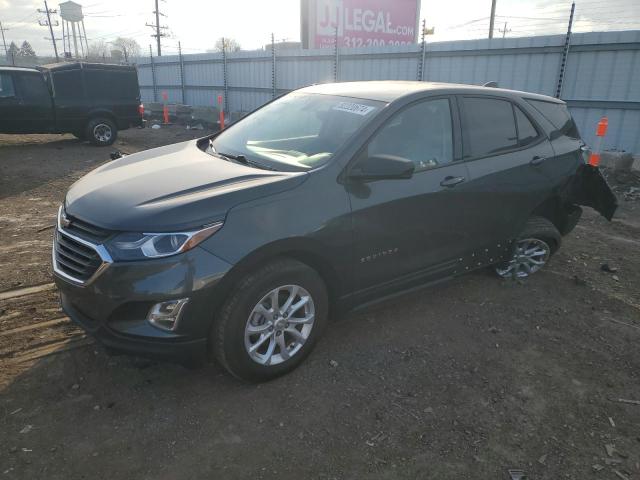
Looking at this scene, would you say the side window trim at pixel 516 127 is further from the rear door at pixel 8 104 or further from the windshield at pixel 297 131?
the rear door at pixel 8 104

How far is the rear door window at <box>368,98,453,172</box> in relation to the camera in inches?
134

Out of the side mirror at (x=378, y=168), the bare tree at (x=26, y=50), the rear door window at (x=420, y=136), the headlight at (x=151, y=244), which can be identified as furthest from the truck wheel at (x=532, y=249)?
the bare tree at (x=26, y=50)

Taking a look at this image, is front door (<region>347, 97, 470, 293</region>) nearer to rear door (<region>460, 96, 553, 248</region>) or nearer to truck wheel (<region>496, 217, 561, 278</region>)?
rear door (<region>460, 96, 553, 248</region>)

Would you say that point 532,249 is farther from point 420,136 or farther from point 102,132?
point 102,132

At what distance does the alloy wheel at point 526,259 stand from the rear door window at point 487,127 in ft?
3.32

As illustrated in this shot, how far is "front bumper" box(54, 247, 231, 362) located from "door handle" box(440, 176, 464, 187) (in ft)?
5.99

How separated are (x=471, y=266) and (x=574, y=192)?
1.60m

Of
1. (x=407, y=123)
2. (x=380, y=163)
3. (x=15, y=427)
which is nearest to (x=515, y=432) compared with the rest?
(x=380, y=163)

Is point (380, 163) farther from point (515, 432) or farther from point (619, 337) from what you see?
point (619, 337)

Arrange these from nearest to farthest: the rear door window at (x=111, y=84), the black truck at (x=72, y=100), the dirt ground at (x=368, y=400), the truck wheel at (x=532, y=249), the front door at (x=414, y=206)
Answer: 1. the dirt ground at (x=368, y=400)
2. the front door at (x=414, y=206)
3. the truck wheel at (x=532, y=249)
4. the black truck at (x=72, y=100)
5. the rear door window at (x=111, y=84)

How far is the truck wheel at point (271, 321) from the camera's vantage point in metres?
2.78

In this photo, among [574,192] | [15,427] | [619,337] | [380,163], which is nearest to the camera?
[15,427]

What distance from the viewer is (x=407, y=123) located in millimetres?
3555

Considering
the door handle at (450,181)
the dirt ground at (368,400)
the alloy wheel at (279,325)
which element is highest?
the door handle at (450,181)
